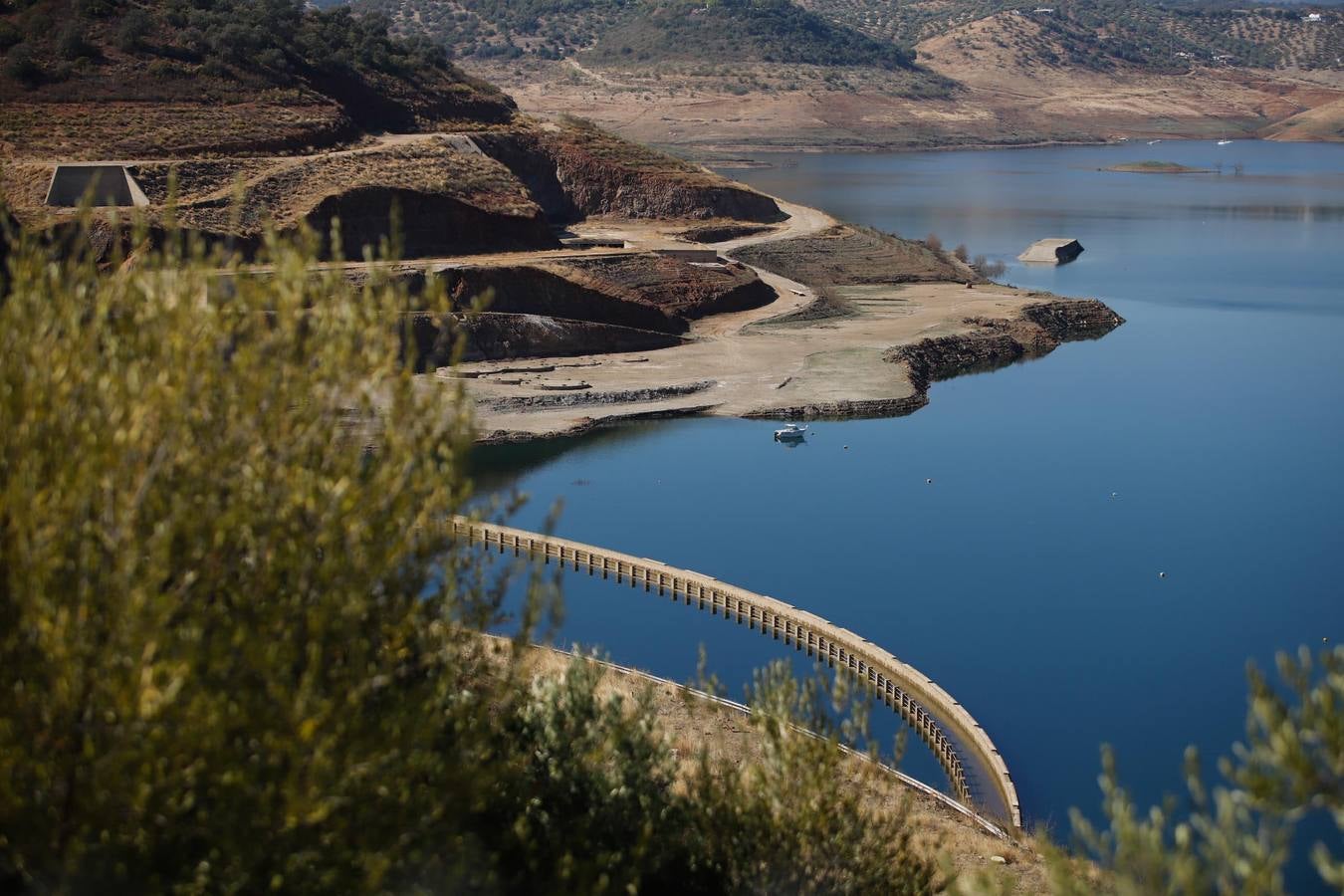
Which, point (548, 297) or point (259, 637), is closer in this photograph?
point (259, 637)

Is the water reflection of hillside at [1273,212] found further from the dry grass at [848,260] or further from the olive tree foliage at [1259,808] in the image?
the olive tree foliage at [1259,808]

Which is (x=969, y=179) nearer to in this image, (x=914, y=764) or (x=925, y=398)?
(x=925, y=398)

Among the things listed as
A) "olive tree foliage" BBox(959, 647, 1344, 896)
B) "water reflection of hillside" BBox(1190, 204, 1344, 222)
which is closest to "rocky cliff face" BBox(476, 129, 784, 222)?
"water reflection of hillside" BBox(1190, 204, 1344, 222)

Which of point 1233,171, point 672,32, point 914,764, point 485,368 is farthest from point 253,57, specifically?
point 672,32

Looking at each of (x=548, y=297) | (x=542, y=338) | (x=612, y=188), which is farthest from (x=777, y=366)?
(x=612, y=188)

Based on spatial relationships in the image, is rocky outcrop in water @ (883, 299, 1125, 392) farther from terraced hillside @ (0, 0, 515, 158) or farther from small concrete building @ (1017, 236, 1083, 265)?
terraced hillside @ (0, 0, 515, 158)

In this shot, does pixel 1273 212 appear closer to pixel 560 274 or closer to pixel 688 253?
pixel 688 253
